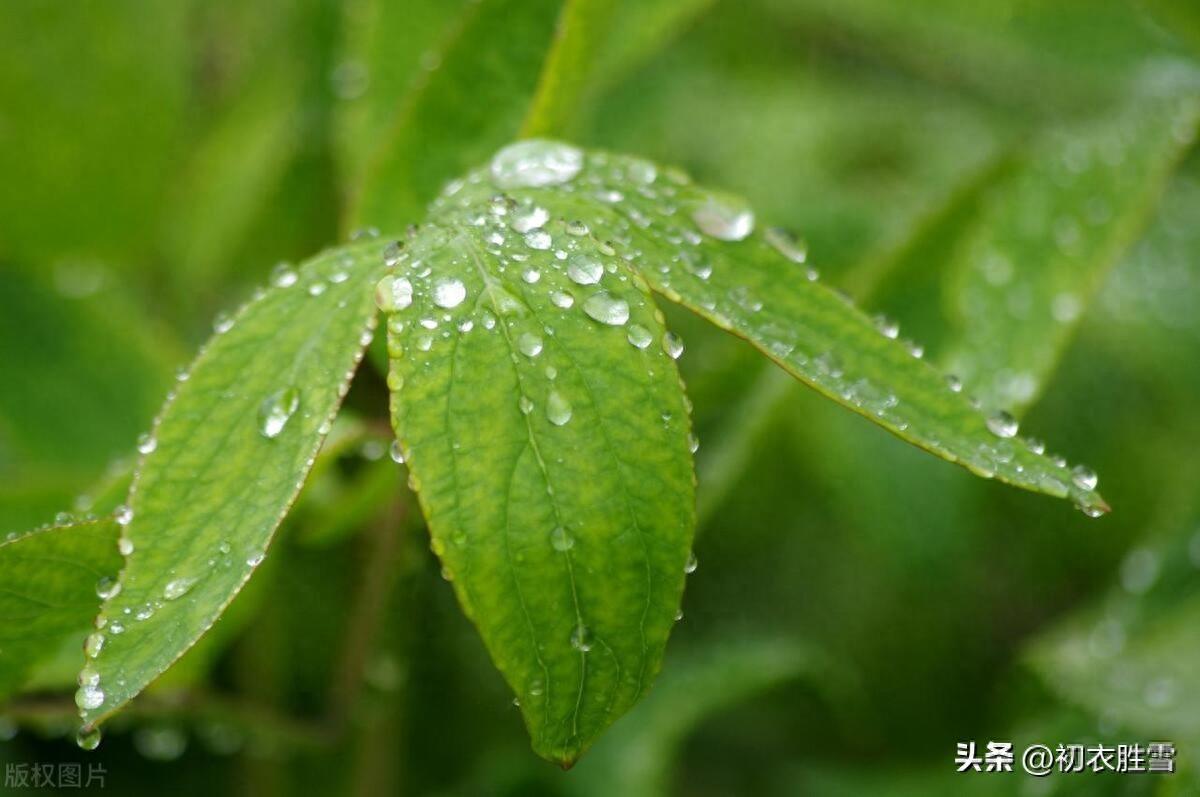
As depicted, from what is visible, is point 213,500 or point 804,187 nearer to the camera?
point 213,500

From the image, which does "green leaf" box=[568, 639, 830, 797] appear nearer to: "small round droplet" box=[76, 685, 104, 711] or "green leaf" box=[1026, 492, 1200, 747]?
"green leaf" box=[1026, 492, 1200, 747]

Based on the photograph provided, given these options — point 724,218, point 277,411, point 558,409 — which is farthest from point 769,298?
point 277,411

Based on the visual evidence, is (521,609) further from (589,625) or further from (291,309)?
(291,309)

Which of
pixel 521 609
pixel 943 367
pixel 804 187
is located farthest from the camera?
pixel 804 187

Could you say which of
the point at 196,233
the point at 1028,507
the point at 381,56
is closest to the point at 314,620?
the point at 196,233

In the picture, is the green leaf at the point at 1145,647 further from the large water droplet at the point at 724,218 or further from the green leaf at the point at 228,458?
the green leaf at the point at 228,458

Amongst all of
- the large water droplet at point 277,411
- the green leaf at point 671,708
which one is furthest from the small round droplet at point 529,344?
the green leaf at point 671,708

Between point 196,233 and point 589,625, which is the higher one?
point 589,625
